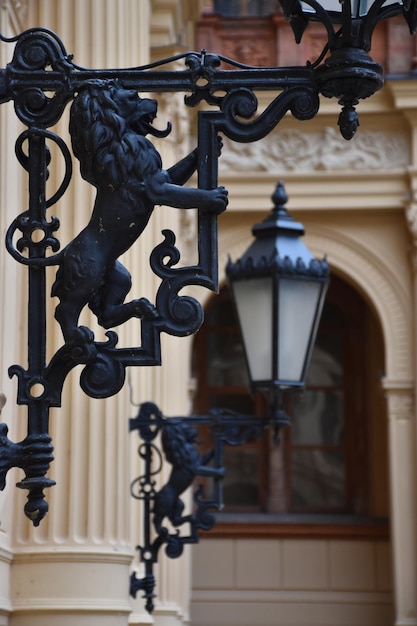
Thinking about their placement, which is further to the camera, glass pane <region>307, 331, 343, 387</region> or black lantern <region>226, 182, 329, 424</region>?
glass pane <region>307, 331, 343, 387</region>

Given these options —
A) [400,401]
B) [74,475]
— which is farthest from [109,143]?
[400,401]

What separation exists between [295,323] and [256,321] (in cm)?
17

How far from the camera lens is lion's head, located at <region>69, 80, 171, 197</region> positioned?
11.4 feet

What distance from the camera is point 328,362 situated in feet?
56.6

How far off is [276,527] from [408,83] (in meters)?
4.68

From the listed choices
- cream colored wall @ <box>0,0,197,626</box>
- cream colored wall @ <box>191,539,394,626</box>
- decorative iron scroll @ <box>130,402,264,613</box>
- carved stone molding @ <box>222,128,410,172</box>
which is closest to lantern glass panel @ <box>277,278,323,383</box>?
decorative iron scroll @ <box>130,402,264,613</box>

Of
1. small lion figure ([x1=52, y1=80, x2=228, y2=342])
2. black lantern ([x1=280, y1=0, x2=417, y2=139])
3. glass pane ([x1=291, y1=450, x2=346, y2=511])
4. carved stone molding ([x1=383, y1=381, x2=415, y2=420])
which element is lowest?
small lion figure ([x1=52, y1=80, x2=228, y2=342])

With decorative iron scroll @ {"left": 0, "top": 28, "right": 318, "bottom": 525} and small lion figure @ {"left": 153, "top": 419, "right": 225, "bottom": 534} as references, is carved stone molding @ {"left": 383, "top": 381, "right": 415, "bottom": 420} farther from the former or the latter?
decorative iron scroll @ {"left": 0, "top": 28, "right": 318, "bottom": 525}

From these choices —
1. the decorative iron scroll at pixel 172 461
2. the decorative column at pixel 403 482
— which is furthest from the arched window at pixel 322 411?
the decorative iron scroll at pixel 172 461

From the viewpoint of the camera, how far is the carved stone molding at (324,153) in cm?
1521

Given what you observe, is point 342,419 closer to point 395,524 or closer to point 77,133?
point 395,524

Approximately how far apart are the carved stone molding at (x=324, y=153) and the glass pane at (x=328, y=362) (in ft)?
8.56

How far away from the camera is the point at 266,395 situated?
6.84m

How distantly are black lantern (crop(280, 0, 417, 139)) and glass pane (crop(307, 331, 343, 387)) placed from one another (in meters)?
13.7
